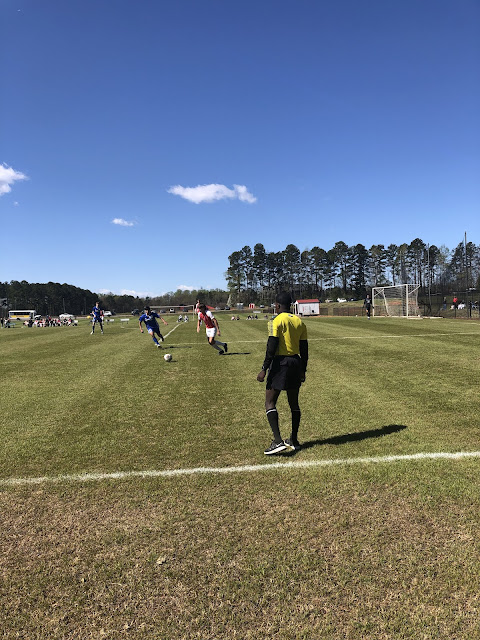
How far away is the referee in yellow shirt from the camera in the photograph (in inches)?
204

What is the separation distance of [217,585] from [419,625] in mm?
1352

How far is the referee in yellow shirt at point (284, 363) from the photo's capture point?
5.17 m

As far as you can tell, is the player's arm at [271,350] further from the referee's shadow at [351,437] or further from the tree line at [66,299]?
the tree line at [66,299]

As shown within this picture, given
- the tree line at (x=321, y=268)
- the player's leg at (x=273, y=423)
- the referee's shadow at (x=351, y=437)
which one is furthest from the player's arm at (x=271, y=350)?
the tree line at (x=321, y=268)

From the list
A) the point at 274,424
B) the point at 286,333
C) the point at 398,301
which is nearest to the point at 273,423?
the point at 274,424

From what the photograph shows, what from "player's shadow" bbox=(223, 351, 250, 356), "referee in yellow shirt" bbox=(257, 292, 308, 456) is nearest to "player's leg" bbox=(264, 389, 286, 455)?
"referee in yellow shirt" bbox=(257, 292, 308, 456)

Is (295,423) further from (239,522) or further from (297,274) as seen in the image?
(297,274)

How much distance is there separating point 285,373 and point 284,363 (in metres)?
0.14

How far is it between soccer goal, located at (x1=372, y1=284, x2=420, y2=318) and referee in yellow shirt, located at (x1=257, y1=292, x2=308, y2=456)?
36713 millimetres

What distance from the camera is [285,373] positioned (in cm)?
517

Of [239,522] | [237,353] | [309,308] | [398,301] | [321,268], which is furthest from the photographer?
[321,268]

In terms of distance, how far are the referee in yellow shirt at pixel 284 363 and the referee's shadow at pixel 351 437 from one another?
14 cm

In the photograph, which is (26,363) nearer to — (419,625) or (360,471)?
(360,471)

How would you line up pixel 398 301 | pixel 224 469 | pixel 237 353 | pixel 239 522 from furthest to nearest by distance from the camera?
pixel 398 301 < pixel 237 353 < pixel 224 469 < pixel 239 522
